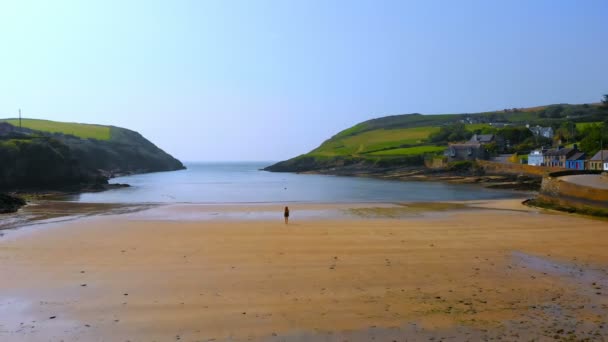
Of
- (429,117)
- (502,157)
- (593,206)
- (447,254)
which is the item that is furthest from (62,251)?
(429,117)

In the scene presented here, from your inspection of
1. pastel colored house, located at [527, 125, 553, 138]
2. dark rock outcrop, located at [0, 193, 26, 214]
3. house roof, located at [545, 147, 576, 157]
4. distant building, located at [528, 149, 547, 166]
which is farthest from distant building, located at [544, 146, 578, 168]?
dark rock outcrop, located at [0, 193, 26, 214]

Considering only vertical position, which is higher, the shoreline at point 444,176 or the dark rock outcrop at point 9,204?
the shoreline at point 444,176

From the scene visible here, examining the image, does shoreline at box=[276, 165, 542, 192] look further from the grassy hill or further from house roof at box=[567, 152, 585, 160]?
house roof at box=[567, 152, 585, 160]

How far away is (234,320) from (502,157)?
79.7 meters

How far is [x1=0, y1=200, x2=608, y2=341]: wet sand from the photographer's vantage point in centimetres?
773

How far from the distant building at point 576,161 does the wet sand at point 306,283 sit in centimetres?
4417

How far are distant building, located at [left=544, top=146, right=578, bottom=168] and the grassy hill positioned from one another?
25.4 m

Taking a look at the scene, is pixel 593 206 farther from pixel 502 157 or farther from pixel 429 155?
pixel 429 155

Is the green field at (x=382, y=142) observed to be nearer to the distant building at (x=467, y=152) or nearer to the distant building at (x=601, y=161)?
the distant building at (x=467, y=152)

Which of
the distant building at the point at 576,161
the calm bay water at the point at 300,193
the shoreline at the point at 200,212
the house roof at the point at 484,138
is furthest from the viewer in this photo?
the house roof at the point at 484,138

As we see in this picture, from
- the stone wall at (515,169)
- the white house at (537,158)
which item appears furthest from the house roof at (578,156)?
the white house at (537,158)

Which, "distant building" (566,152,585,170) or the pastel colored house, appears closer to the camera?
"distant building" (566,152,585,170)

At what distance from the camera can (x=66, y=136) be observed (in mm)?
105312

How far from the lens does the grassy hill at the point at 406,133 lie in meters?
101
